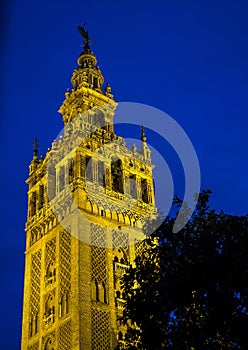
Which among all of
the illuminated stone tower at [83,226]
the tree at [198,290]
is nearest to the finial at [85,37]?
the illuminated stone tower at [83,226]

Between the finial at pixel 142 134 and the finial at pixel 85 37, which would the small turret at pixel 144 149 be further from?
the finial at pixel 85 37

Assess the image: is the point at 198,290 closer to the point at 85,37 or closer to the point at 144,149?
the point at 144,149

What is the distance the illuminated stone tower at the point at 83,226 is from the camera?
31.0 meters

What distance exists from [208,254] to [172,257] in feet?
4.70

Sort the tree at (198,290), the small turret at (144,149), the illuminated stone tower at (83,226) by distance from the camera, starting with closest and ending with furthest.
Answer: the tree at (198,290) < the illuminated stone tower at (83,226) < the small turret at (144,149)

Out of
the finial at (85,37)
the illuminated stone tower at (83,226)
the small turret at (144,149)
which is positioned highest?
the finial at (85,37)

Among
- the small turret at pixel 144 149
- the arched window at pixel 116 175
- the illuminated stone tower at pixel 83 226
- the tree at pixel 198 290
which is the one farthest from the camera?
the small turret at pixel 144 149

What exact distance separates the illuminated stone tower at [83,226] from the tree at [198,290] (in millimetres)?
12512

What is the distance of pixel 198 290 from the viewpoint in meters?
17.2

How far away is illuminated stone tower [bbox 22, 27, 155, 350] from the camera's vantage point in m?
31.0

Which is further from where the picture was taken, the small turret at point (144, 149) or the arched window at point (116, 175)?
the small turret at point (144, 149)

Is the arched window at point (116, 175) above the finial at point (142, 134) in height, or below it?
below

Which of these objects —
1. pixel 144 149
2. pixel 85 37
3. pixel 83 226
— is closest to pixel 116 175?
pixel 144 149

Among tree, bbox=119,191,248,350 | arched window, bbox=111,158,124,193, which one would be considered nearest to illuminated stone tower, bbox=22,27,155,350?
arched window, bbox=111,158,124,193
